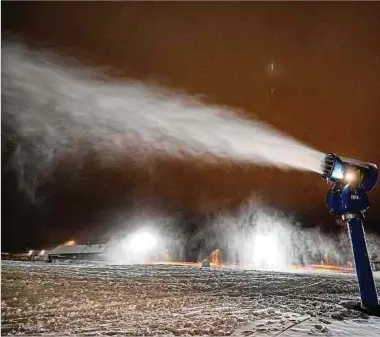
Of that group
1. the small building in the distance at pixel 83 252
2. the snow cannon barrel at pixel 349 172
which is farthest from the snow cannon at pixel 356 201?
the small building in the distance at pixel 83 252

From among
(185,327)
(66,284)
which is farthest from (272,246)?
(185,327)

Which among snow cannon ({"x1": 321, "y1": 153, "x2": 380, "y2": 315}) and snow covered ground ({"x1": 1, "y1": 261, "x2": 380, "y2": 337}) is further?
snow cannon ({"x1": 321, "y1": 153, "x2": 380, "y2": 315})

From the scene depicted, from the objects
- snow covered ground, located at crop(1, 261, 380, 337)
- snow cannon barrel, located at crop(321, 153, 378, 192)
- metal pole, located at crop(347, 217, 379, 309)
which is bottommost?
snow covered ground, located at crop(1, 261, 380, 337)

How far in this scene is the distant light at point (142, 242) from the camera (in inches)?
2015

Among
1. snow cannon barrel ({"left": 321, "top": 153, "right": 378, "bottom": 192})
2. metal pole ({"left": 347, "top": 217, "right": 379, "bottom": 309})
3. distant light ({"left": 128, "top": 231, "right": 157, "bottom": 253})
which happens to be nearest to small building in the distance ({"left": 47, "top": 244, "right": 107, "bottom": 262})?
distant light ({"left": 128, "top": 231, "right": 157, "bottom": 253})

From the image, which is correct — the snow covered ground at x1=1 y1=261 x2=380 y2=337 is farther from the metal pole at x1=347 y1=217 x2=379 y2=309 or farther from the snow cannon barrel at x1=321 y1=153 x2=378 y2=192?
the snow cannon barrel at x1=321 y1=153 x2=378 y2=192

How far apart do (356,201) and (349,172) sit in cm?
53

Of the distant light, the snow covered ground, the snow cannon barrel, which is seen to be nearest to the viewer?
the snow covered ground

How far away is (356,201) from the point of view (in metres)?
5.68

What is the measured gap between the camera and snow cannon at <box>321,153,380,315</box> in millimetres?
5629

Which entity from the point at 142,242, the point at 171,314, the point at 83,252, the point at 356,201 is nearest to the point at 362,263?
the point at 356,201

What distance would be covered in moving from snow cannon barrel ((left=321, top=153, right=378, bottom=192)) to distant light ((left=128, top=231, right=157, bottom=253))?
47.9 metres

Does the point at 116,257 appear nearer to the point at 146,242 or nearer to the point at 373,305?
the point at 146,242

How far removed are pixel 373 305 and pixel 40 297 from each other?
661cm
